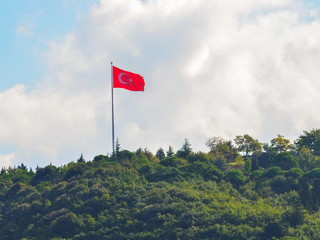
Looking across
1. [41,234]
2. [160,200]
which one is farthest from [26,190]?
[160,200]

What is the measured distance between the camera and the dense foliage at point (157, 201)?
70.5 m

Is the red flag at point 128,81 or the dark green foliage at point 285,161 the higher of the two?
the red flag at point 128,81

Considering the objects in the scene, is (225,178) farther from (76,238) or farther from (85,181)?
(76,238)

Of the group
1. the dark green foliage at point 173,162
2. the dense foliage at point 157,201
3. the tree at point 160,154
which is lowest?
the dense foliage at point 157,201

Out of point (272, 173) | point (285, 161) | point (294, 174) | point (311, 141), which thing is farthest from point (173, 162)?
point (311, 141)

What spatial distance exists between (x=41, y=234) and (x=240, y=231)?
27188mm

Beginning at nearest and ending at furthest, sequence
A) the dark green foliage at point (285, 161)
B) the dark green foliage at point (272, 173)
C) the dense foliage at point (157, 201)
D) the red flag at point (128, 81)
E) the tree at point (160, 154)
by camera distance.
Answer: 1. the dense foliage at point (157, 201)
2. the red flag at point (128, 81)
3. the dark green foliage at point (272, 173)
4. the dark green foliage at point (285, 161)
5. the tree at point (160, 154)

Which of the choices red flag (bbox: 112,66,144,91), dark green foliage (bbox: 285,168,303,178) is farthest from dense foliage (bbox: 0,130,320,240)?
red flag (bbox: 112,66,144,91)

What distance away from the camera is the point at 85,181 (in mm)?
89188

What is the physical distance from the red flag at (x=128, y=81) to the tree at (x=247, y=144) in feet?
200

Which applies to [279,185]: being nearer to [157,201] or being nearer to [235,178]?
[235,178]

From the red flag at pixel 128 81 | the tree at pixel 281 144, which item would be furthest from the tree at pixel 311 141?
the red flag at pixel 128 81

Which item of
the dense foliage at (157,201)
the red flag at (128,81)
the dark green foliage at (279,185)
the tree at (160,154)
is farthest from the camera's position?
the tree at (160,154)

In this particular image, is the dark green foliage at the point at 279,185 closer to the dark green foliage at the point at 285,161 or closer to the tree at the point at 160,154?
the dark green foliage at the point at 285,161
